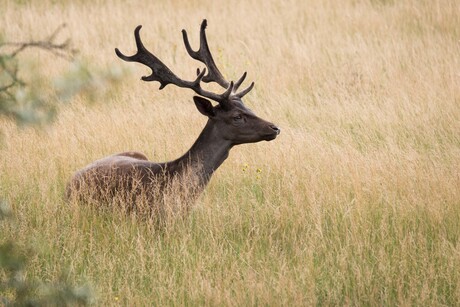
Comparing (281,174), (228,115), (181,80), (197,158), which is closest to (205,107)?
(228,115)

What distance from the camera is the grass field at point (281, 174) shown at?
5.36 m

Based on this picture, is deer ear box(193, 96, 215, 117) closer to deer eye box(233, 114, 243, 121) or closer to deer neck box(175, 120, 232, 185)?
deer neck box(175, 120, 232, 185)

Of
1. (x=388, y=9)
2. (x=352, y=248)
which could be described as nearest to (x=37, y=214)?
(x=352, y=248)

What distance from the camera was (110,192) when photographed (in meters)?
6.87

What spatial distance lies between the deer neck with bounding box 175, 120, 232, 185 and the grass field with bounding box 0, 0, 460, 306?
334 mm

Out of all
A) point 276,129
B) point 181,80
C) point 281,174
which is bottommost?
point 281,174

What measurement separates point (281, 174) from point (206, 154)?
1179 millimetres

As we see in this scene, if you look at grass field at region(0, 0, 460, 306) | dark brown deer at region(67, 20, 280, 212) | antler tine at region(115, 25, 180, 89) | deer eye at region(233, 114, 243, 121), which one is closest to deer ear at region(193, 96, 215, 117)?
dark brown deer at region(67, 20, 280, 212)

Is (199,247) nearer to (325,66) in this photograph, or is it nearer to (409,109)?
(409,109)

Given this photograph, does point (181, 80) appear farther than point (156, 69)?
No

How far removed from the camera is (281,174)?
7.78m

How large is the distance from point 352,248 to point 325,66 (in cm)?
668

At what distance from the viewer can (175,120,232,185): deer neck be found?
6.77 m

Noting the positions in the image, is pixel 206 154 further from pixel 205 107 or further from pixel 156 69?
pixel 156 69
